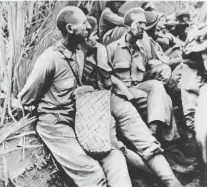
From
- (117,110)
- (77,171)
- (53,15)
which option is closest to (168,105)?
(117,110)

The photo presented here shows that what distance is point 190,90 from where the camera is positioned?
436 cm

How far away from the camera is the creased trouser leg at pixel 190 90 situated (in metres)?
4.34

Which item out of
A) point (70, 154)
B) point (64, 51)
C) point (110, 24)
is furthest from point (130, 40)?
point (70, 154)

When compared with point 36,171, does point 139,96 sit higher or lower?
higher

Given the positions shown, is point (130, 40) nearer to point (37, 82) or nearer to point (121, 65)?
point (121, 65)

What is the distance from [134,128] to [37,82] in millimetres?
978

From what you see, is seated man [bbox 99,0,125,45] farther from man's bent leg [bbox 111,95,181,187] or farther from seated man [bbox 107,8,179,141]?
man's bent leg [bbox 111,95,181,187]

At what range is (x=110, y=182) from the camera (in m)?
3.96

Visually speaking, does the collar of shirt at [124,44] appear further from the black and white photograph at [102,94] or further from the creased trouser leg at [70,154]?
the creased trouser leg at [70,154]

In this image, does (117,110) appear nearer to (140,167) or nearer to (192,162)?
(140,167)

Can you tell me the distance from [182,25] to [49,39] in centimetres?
133

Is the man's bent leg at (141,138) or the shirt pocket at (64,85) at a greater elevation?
the shirt pocket at (64,85)

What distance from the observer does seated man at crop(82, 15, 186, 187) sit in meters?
4.11

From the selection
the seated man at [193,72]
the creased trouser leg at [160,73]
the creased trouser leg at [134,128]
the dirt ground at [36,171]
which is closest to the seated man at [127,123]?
the creased trouser leg at [134,128]
